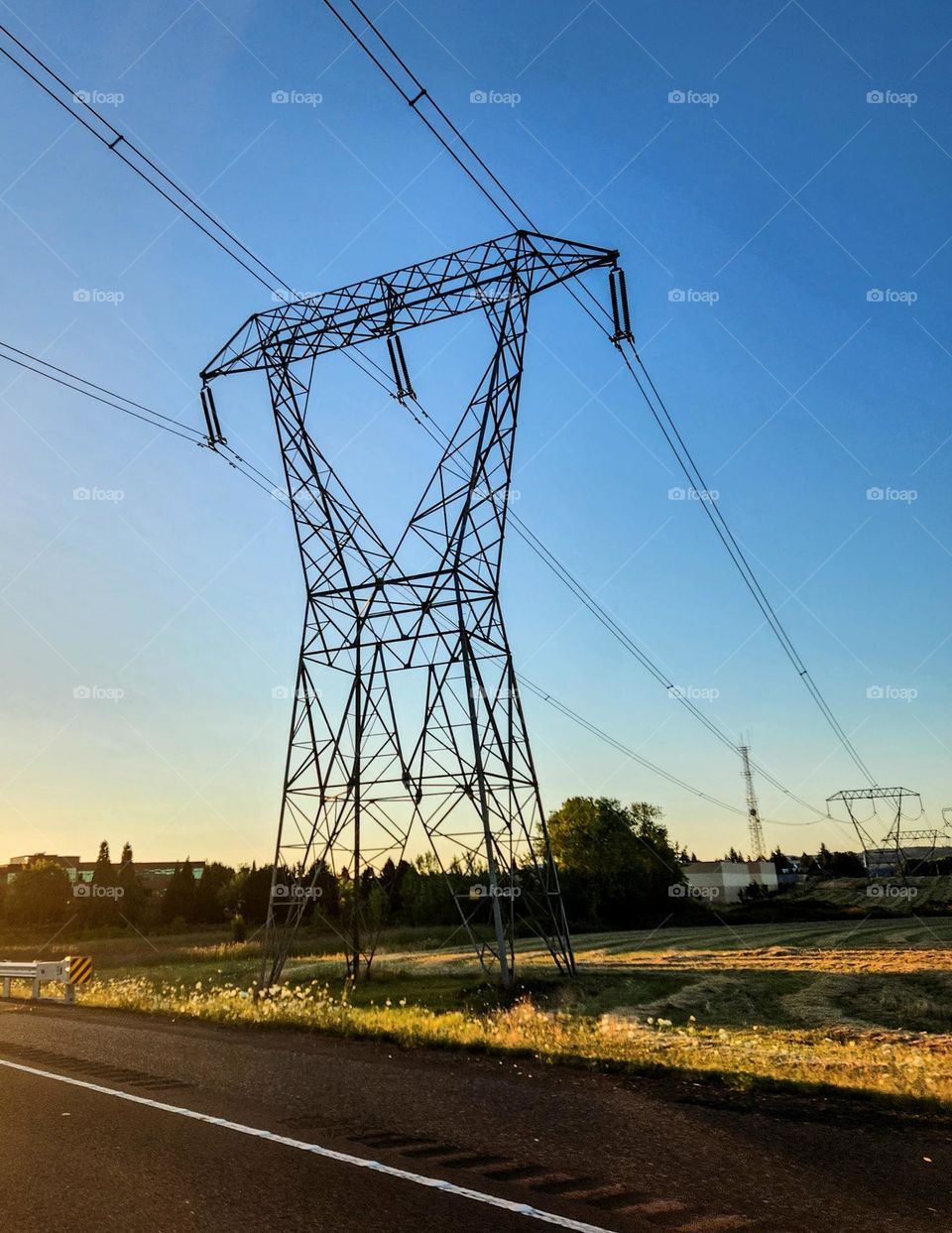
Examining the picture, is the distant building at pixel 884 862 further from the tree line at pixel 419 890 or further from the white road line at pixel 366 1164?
the white road line at pixel 366 1164

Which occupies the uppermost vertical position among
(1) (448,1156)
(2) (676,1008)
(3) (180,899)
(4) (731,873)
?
(1) (448,1156)

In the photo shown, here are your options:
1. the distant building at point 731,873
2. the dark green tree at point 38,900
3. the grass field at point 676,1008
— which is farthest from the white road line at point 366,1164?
the distant building at point 731,873

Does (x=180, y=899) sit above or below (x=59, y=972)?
below

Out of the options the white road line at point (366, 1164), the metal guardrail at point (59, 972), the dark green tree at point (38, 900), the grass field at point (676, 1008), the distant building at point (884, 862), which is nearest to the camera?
the white road line at point (366, 1164)

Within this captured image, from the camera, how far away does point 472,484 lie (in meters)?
18.8

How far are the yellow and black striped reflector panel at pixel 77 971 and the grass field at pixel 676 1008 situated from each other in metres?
0.43

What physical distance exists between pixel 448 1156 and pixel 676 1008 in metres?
14.7

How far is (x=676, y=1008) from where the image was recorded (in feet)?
63.5

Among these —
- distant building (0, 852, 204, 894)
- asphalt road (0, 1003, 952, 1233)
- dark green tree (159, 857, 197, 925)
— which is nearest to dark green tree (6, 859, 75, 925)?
dark green tree (159, 857, 197, 925)

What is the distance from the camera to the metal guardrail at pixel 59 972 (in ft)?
67.8

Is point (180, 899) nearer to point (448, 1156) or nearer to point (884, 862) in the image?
point (884, 862)

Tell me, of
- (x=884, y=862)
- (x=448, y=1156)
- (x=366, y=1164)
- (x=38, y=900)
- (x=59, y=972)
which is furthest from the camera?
(x=38, y=900)

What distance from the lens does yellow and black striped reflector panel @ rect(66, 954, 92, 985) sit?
20.8 metres

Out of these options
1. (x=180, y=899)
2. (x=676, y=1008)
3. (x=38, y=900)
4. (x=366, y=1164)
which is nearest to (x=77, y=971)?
(x=676, y=1008)
